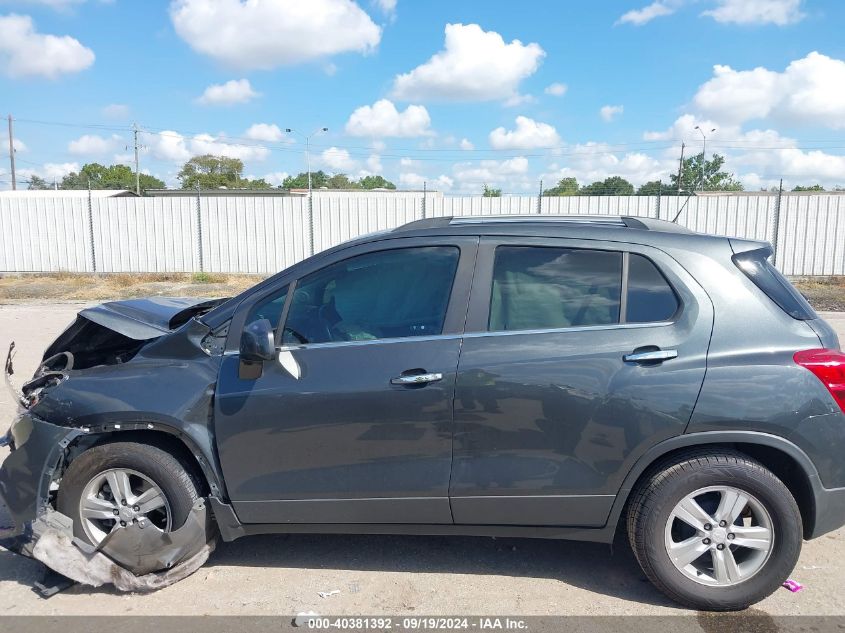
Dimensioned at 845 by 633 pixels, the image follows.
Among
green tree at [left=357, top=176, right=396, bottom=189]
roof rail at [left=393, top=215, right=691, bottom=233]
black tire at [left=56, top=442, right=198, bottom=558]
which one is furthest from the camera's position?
green tree at [left=357, top=176, right=396, bottom=189]

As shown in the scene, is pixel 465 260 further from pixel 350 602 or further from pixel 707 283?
pixel 350 602

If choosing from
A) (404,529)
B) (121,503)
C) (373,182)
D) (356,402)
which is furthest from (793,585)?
(373,182)

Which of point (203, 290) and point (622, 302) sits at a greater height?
point (622, 302)

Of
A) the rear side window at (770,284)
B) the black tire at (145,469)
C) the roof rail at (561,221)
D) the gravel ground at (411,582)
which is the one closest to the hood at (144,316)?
the black tire at (145,469)

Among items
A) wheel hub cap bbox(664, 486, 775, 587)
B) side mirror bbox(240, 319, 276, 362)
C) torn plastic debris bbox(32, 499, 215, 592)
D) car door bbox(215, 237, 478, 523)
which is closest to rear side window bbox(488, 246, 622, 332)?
car door bbox(215, 237, 478, 523)

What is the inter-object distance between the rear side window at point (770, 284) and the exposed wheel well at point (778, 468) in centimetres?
66

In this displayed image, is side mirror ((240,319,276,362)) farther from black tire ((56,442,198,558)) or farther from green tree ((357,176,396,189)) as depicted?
green tree ((357,176,396,189))

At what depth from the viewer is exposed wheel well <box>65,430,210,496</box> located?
3436 mm

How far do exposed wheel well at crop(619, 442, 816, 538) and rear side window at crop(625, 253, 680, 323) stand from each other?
2.11 feet

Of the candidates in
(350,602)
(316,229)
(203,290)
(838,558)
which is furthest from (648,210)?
(350,602)

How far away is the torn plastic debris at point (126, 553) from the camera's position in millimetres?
3330

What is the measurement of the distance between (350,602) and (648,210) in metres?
17.4

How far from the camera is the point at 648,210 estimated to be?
18734 millimetres

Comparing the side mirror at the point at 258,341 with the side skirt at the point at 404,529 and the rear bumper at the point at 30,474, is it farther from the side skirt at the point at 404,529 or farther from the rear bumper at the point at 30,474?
the rear bumper at the point at 30,474
